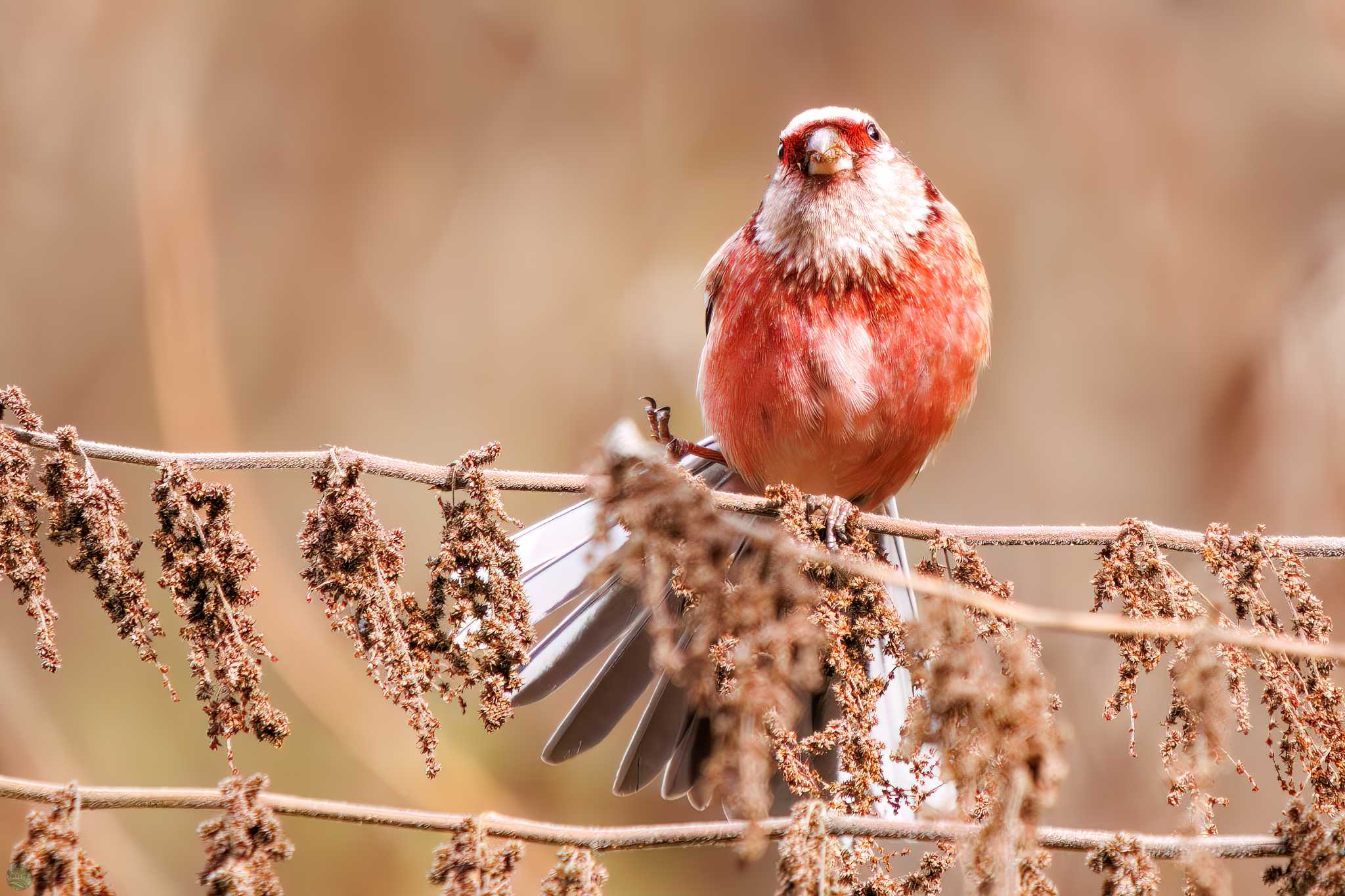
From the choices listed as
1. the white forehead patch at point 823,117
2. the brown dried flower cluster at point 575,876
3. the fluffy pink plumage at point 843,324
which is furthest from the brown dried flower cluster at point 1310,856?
the white forehead patch at point 823,117

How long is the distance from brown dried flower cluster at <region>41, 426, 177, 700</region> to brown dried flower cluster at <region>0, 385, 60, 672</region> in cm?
4

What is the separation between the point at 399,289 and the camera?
6.82m

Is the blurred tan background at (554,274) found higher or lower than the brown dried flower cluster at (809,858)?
higher

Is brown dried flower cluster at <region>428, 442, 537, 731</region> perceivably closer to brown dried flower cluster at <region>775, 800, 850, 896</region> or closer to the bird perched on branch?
brown dried flower cluster at <region>775, 800, 850, 896</region>

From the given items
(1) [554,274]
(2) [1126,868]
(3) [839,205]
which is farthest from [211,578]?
(1) [554,274]

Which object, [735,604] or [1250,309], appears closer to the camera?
[735,604]

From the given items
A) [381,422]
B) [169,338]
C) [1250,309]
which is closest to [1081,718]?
[1250,309]

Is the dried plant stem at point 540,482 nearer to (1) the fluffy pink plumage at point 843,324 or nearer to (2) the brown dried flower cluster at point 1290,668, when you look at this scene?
(2) the brown dried flower cluster at point 1290,668

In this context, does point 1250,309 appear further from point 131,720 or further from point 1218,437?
point 131,720

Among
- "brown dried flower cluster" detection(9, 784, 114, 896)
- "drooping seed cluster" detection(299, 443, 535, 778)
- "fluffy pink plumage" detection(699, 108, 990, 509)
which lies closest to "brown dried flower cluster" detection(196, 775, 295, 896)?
"brown dried flower cluster" detection(9, 784, 114, 896)

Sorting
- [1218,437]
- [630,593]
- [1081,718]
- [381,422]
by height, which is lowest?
[630,593]

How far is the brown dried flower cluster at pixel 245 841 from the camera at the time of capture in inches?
62.0

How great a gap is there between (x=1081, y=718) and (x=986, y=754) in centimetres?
402

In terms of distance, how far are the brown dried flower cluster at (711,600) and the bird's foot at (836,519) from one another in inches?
22.1
